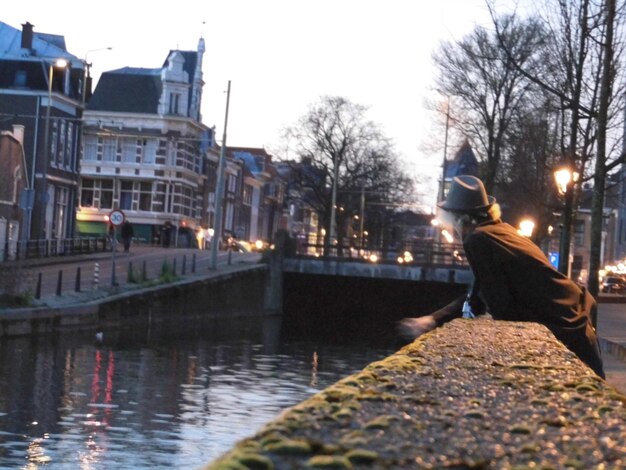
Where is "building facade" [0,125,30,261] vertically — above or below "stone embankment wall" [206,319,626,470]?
above

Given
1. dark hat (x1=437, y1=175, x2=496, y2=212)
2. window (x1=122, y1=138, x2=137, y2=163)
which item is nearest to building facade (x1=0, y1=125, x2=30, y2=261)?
window (x1=122, y1=138, x2=137, y2=163)

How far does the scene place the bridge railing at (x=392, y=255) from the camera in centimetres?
6475

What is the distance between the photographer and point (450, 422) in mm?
3115

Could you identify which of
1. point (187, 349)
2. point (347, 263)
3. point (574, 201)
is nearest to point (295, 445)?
point (574, 201)

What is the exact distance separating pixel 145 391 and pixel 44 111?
155 feet

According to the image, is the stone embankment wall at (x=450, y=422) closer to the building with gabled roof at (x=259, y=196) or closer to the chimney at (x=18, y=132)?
the chimney at (x=18, y=132)

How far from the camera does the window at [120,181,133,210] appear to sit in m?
103

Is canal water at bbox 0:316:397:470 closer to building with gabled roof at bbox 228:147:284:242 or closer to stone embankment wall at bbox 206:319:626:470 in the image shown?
stone embankment wall at bbox 206:319:626:470

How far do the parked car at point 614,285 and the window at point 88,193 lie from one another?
4402 cm

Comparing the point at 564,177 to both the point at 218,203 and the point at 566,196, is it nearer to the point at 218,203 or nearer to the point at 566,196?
the point at 566,196

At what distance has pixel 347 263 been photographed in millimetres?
64875

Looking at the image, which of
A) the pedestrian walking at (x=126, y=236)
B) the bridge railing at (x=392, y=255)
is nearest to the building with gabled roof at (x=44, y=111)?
the pedestrian walking at (x=126, y=236)

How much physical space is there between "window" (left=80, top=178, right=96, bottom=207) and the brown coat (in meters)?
99.1

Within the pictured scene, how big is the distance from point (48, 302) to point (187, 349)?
4.18m
